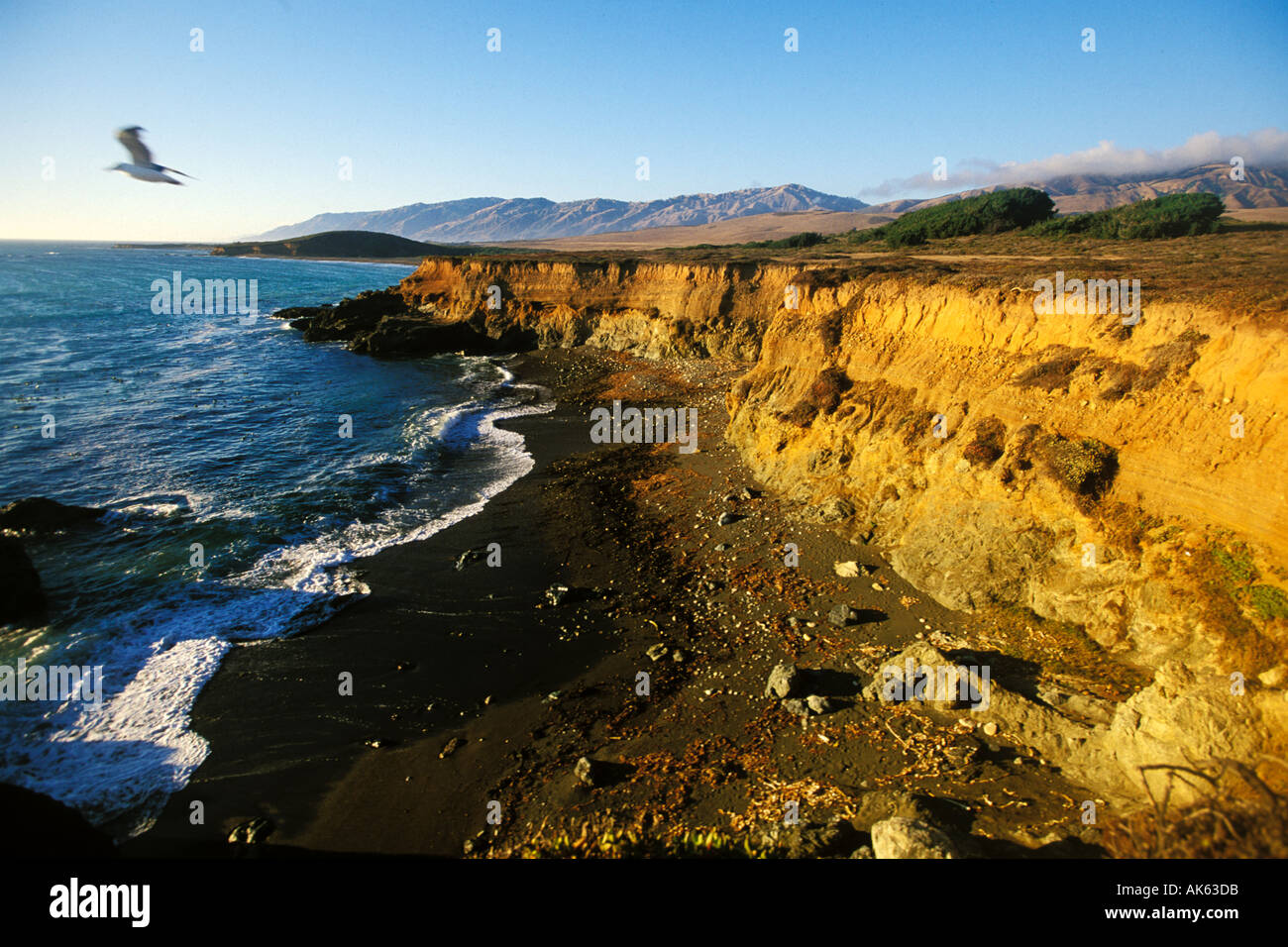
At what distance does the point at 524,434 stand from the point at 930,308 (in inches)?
680

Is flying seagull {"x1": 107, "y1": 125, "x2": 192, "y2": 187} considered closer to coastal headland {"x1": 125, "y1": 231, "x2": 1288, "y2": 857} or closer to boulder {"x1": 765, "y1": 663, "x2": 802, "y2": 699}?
coastal headland {"x1": 125, "y1": 231, "x2": 1288, "y2": 857}

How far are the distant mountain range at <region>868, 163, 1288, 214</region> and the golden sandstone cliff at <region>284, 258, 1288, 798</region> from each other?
49120mm

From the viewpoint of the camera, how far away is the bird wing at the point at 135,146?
11.0 meters

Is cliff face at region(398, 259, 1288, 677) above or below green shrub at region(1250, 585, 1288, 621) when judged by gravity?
above

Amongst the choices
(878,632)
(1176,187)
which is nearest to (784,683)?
(878,632)

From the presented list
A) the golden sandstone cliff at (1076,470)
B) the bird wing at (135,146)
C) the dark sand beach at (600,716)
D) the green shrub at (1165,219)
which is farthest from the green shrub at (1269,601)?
the green shrub at (1165,219)

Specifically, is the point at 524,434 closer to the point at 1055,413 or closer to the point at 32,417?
the point at 1055,413

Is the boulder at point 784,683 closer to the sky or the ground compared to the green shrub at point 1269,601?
closer to the ground

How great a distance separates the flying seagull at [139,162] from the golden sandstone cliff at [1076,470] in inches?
632

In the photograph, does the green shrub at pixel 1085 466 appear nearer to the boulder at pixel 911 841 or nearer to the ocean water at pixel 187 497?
the boulder at pixel 911 841

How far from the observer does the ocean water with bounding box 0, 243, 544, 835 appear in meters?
9.98

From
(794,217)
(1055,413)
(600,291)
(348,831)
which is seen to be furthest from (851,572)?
(794,217)

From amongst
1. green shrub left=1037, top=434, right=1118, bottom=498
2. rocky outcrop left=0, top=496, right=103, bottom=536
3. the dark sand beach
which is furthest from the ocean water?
green shrub left=1037, top=434, right=1118, bottom=498

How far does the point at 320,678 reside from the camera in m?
11.1
